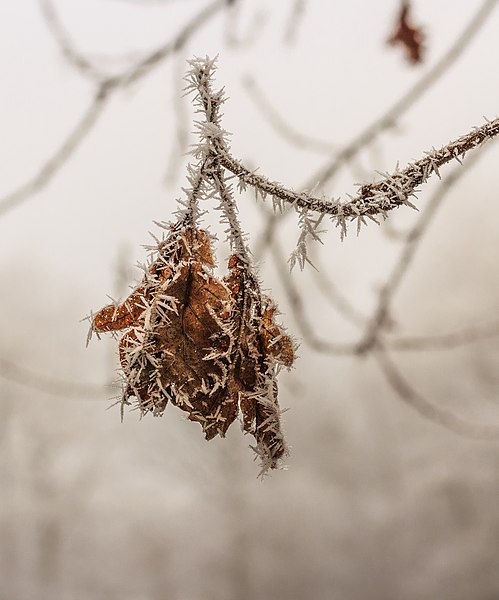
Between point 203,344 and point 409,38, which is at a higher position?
point 409,38

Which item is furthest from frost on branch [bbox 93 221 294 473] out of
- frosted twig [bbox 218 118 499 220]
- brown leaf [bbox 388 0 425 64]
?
brown leaf [bbox 388 0 425 64]

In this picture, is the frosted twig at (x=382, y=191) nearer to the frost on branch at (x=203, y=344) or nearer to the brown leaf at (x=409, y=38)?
the frost on branch at (x=203, y=344)

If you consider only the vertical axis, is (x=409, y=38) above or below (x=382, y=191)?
above


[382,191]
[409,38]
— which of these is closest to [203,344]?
[382,191]

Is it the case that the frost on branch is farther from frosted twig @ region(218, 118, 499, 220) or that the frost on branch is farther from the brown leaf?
the brown leaf

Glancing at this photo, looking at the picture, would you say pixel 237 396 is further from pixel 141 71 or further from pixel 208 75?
pixel 141 71

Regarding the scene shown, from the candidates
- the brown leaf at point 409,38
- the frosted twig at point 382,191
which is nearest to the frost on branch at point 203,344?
the frosted twig at point 382,191

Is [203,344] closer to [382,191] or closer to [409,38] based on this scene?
[382,191]

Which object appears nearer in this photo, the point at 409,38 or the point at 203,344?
the point at 203,344

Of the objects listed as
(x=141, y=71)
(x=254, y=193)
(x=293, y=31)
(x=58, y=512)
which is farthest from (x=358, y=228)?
(x=58, y=512)
